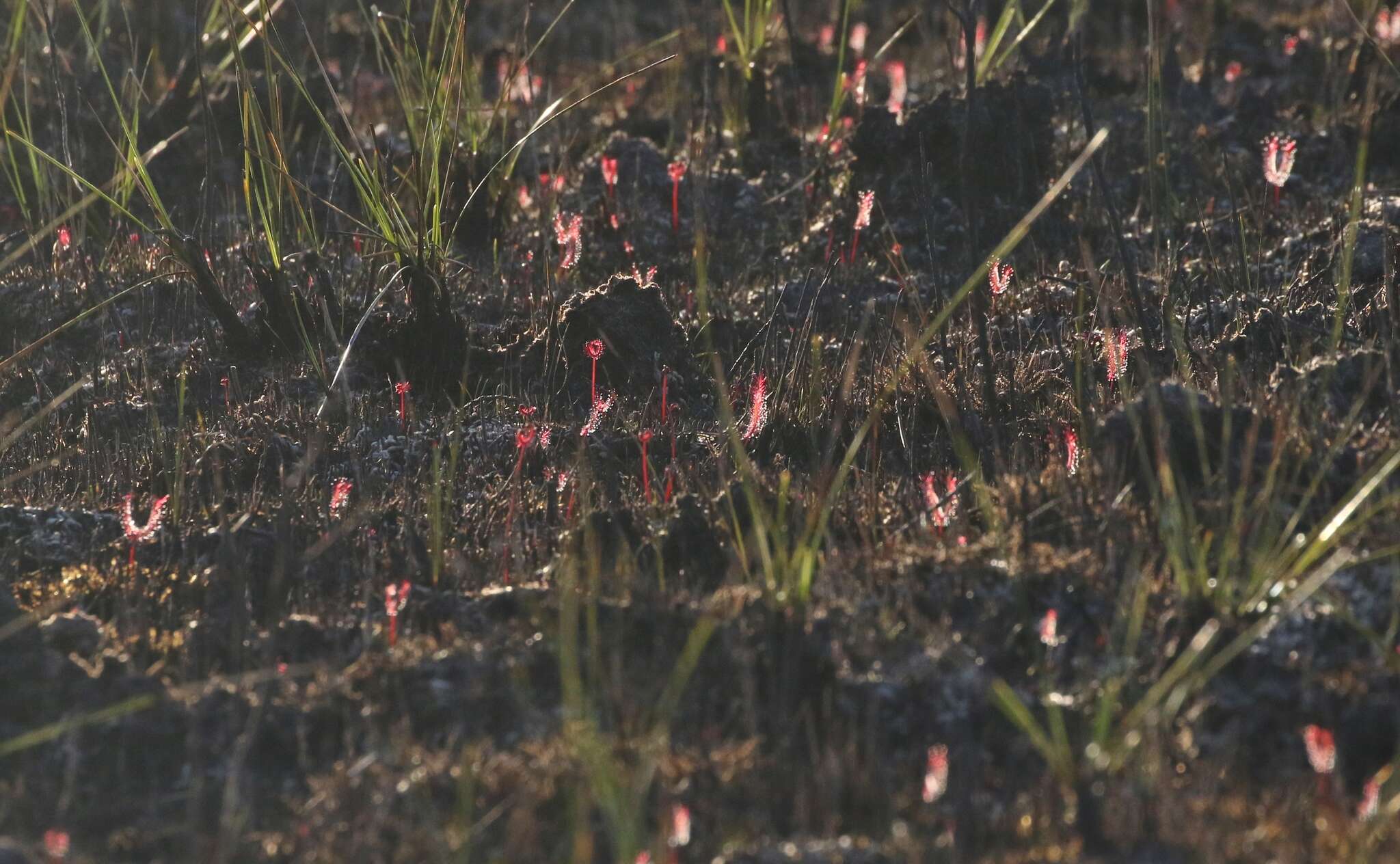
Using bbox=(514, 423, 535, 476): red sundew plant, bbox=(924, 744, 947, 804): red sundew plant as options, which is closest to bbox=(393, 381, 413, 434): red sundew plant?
bbox=(514, 423, 535, 476): red sundew plant

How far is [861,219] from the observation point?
411 centimetres

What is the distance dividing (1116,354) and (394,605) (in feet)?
5.78

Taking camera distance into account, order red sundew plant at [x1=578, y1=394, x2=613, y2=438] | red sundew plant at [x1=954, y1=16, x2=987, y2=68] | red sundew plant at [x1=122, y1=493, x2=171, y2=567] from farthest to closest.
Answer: red sundew plant at [x1=954, y1=16, x2=987, y2=68] < red sundew plant at [x1=578, y1=394, x2=613, y2=438] < red sundew plant at [x1=122, y1=493, x2=171, y2=567]

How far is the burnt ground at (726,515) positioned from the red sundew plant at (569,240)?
6 centimetres

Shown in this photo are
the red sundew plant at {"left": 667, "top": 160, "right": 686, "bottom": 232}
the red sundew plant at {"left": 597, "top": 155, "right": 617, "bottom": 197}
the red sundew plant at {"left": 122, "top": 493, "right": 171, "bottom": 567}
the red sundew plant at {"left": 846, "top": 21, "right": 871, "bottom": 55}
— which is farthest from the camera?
the red sundew plant at {"left": 846, "top": 21, "right": 871, "bottom": 55}

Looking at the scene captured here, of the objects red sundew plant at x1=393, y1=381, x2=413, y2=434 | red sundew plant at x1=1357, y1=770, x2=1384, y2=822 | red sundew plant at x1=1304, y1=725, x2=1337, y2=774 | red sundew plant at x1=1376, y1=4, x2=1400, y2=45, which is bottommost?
red sundew plant at x1=393, y1=381, x2=413, y2=434

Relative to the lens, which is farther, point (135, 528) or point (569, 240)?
point (569, 240)

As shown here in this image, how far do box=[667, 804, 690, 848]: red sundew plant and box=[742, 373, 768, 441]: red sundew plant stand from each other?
1.17 metres

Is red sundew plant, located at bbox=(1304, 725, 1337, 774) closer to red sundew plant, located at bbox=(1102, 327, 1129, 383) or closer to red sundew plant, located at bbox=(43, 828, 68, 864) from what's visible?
red sundew plant, located at bbox=(1102, 327, 1129, 383)

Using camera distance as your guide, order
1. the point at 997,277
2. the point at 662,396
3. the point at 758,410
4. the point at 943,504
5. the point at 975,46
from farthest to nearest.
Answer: the point at 975,46 → the point at 997,277 → the point at 662,396 → the point at 758,410 → the point at 943,504

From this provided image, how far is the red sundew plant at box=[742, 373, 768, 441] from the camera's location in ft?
10.6

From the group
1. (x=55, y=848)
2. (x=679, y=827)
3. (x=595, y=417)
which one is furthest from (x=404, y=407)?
(x=679, y=827)

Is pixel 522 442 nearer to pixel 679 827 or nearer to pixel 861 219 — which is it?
pixel 679 827

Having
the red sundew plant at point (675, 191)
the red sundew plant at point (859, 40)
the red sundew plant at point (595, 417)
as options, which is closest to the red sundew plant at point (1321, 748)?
the red sundew plant at point (595, 417)
